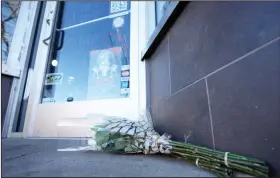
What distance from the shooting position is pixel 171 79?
969 mm

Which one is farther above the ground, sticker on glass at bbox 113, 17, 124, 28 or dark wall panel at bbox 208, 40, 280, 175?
sticker on glass at bbox 113, 17, 124, 28

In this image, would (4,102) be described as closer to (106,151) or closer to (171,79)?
(106,151)

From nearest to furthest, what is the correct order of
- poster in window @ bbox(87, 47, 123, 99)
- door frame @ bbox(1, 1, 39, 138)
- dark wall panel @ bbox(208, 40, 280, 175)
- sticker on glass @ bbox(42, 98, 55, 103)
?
dark wall panel @ bbox(208, 40, 280, 175)
poster in window @ bbox(87, 47, 123, 99)
sticker on glass @ bbox(42, 98, 55, 103)
door frame @ bbox(1, 1, 39, 138)

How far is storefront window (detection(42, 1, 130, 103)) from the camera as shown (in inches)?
61.2

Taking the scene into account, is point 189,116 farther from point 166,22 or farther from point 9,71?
point 9,71

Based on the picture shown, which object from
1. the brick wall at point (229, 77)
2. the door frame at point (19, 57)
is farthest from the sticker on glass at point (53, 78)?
the brick wall at point (229, 77)

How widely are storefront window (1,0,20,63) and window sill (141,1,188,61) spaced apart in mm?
1566

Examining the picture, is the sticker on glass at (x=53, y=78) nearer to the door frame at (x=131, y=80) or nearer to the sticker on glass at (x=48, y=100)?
the door frame at (x=131, y=80)

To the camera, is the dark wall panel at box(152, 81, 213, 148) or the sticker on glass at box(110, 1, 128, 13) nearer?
the dark wall panel at box(152, 81, 213, 148)

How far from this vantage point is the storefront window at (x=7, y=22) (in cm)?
191

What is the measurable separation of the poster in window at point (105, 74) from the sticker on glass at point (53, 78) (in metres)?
0.33

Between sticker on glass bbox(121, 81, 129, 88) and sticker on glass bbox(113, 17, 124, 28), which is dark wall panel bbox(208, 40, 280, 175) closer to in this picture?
sticker on glass bbox(121, 81, 129, 88)

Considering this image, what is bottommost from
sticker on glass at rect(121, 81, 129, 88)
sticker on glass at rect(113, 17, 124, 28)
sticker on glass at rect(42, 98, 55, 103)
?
sticker on glass at rect(42, 98, 55, 103)

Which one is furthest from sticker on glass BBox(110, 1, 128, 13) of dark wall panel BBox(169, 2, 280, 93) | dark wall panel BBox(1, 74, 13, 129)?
dark wall panel BBox(1, 74, 13, 129)
